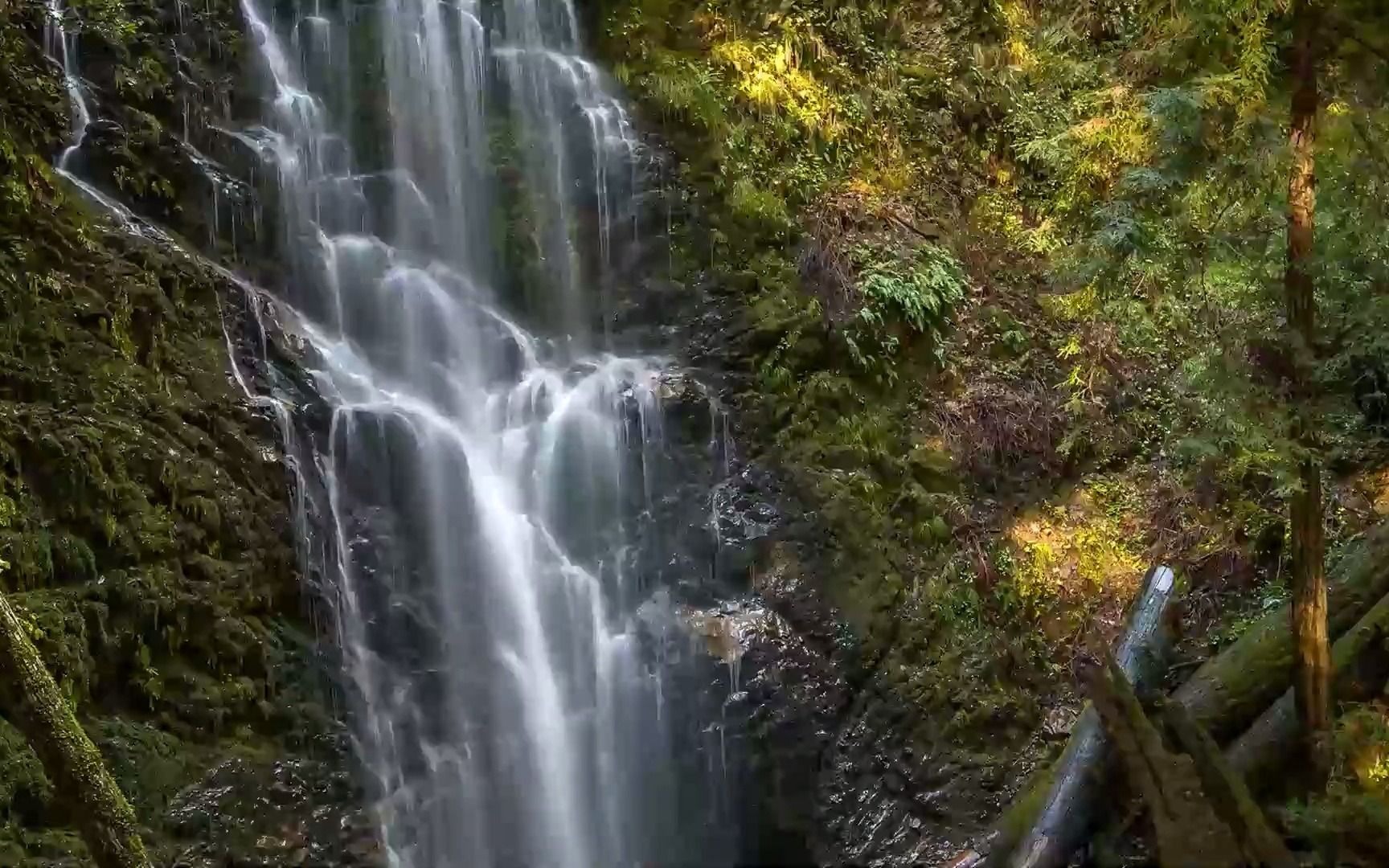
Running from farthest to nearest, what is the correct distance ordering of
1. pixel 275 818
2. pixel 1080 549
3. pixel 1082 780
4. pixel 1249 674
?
pixel 1080 549, pixel 275 818, pixel 1249 674, pixel 1082 780

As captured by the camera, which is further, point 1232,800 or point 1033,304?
point 1033,304

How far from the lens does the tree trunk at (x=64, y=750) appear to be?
3.70 m

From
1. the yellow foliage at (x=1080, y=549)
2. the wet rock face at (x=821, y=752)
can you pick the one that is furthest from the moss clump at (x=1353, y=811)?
the yellow foliage at (x=1080, y=549)

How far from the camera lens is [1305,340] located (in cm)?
426

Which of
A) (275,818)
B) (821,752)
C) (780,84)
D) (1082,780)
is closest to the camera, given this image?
(1082,780)

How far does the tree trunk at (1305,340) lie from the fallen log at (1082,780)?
1.00 m

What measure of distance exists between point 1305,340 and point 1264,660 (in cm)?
207

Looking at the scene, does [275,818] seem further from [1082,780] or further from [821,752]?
[1082,780]

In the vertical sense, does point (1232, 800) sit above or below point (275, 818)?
above

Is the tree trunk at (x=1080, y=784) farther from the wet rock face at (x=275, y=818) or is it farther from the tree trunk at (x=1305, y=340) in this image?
the wet rock face at (x=275, y=818)

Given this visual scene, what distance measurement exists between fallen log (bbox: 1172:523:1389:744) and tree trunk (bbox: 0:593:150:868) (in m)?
4.88

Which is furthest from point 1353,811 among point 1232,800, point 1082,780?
point 1082,780

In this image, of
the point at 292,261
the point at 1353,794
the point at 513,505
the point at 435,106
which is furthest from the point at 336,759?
the point at 435,106

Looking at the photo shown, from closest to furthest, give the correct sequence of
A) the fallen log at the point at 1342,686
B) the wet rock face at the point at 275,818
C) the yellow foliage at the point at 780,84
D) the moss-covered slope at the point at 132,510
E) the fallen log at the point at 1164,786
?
the fallen log at the point at 1164,786, the fallen log at the point at 1342,686, the moss-covered slope at the point at 132,510, the wet rock face at the point at 275,818, the yellow foliage at the point at 780,84
